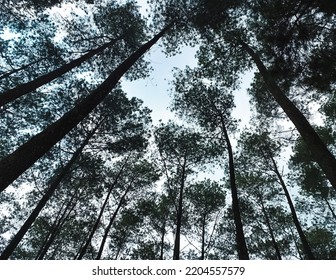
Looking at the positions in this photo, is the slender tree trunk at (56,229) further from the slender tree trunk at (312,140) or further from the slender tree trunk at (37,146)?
the slender tree trunk at (312,140)

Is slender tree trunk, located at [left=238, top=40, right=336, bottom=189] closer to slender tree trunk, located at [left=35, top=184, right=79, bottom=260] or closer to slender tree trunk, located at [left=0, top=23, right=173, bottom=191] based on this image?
slender tree trunk, located at [left=0, top=23, right=173, bottom=191]

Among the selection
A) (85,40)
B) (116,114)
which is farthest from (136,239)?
(85,40)

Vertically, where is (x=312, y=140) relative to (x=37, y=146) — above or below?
above

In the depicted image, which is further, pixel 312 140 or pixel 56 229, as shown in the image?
pixel 56 229

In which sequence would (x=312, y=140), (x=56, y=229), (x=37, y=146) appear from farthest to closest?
(x=56, y=229) → (x=312, y=140) → (x=37, y=146)

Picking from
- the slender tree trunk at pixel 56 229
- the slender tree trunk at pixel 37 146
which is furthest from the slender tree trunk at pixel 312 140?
the slender tree trunk at pixel 56 229

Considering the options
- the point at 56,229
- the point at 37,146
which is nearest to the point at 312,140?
the point at 37,146

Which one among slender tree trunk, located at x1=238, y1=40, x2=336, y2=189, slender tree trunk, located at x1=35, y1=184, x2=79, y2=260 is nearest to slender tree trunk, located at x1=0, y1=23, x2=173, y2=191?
slender tree trunk, located at x1=238, y1=40, x2=336, y2=189

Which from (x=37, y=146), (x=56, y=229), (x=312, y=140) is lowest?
(x=37, y=146)

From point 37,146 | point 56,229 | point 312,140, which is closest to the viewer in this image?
point 37,146

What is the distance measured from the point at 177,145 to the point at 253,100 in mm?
5451

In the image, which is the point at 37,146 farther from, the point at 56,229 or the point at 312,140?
the point at 56,229

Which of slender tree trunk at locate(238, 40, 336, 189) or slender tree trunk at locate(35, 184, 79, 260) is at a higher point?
slender tree trunk at locate(35, 184, 79, 260)
